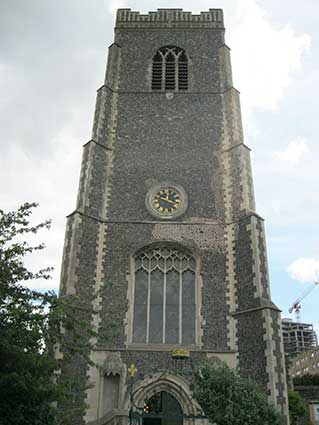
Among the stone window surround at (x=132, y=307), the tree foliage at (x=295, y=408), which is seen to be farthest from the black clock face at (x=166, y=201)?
the tree foliage at (x=295, y=408)

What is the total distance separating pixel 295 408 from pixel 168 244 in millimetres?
13512

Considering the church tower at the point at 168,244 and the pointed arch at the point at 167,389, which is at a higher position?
the church tower at the point at 168,244

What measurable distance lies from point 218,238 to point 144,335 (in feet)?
17.3

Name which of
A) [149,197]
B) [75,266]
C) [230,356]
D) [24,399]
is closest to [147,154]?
[149,197]

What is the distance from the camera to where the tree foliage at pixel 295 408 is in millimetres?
26594

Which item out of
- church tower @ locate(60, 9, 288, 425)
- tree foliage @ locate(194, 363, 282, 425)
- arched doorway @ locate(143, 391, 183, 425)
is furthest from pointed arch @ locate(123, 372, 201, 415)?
tree foliage @ locate(194, 363, 282, 425)

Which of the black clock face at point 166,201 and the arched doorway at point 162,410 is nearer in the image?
the arched doorway at point 162,410

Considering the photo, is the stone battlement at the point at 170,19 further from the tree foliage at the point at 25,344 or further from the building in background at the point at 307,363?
the building in background at the point at 307,363

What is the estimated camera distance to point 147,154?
76.2 feet

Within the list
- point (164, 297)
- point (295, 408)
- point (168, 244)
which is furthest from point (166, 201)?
point (295, 408)

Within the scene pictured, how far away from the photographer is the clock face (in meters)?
21.5

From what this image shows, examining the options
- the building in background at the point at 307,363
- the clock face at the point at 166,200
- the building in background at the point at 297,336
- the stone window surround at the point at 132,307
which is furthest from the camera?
the building in background at the point at 297,336

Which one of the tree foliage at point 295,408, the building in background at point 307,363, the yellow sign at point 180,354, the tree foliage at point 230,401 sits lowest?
the tree foliage at point 230,401

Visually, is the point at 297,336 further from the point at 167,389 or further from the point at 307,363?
the point at 167,389
